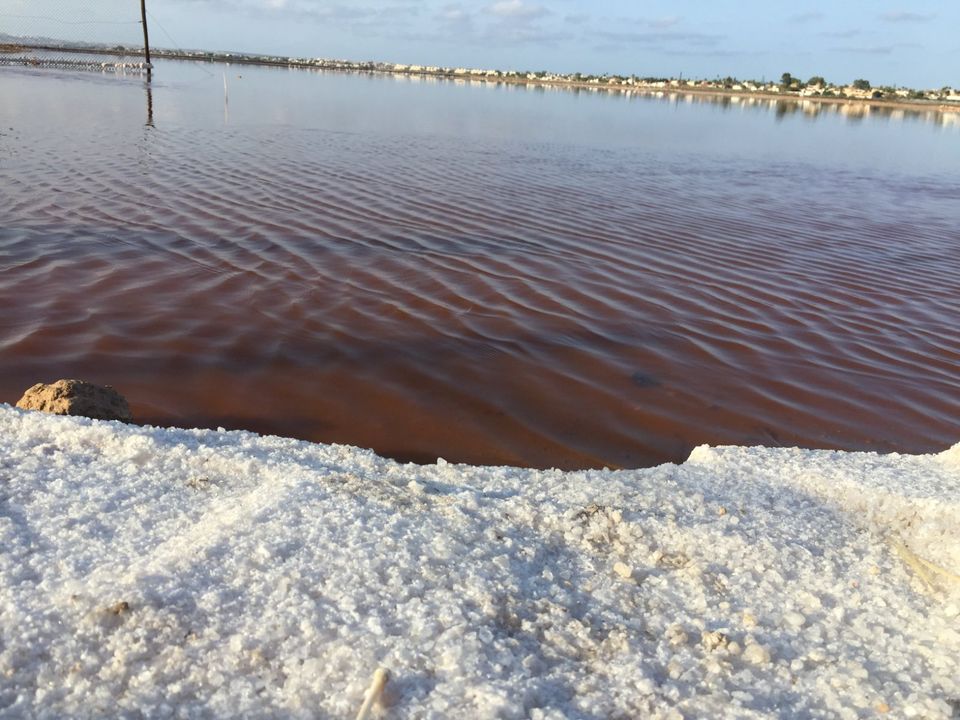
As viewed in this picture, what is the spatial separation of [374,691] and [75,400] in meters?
2.19

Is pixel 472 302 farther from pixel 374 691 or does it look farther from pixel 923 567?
pixel 374 691

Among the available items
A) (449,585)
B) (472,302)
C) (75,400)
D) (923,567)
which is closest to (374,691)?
(449,585)

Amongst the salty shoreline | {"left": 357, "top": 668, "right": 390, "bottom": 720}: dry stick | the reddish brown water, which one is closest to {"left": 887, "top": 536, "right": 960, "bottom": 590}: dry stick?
the salty shoreline

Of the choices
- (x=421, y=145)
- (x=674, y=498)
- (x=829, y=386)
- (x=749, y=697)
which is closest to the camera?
(x=749, y=697)

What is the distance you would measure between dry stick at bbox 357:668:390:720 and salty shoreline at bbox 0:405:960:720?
0.12 ft

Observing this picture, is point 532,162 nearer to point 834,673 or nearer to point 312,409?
point 312,409

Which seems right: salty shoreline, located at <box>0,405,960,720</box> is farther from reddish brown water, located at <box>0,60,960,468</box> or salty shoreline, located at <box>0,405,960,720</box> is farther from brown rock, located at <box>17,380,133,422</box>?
reddish brown water, located at <box>0,60,960,468</box>

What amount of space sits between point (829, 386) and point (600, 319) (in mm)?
1754

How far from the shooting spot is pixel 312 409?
12.2 ft

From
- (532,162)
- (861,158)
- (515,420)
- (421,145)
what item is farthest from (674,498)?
(861,158)

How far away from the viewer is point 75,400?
2.88 metres

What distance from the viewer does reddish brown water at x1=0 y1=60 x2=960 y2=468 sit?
383cm

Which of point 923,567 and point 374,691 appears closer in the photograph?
point 374,691

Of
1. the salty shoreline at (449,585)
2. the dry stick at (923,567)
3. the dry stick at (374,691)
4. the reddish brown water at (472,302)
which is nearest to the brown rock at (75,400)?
the salty shoreline at (449,585)
